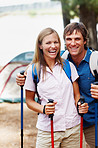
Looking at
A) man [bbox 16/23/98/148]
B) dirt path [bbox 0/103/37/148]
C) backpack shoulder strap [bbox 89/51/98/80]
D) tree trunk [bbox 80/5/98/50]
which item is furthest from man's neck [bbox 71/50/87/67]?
tree trunk [bbox 80/5/98/50]

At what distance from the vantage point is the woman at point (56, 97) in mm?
2209

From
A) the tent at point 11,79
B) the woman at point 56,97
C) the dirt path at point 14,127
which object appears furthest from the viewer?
the tent at point 11,79

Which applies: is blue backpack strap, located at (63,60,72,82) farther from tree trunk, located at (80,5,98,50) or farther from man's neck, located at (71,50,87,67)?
tree trunk, located at (80,5,98,50)

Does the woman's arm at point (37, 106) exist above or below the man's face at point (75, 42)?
below

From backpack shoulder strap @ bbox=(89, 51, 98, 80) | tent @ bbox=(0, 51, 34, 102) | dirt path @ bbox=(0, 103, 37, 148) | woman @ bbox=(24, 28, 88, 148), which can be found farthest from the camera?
tent @ bbox=(0, 51, 34, 102)

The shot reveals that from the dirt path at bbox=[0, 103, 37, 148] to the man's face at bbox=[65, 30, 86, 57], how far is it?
255 cm

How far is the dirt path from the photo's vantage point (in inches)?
184

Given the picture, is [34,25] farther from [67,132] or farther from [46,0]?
[67,132]

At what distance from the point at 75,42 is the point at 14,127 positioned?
3561mm

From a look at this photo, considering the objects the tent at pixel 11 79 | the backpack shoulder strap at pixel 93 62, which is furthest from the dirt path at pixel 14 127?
the backpack shoulder strap at pixel 93 62

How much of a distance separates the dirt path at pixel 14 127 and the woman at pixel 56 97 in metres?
2.36

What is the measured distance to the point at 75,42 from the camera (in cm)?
245

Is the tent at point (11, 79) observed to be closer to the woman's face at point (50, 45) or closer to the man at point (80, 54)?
the man at point (80, 54)

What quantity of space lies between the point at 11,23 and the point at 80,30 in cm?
470
